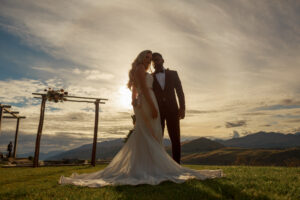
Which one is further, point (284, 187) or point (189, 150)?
point (189, 150)

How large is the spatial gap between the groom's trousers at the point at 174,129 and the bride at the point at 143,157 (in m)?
0.36

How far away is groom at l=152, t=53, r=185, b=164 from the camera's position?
5.96m

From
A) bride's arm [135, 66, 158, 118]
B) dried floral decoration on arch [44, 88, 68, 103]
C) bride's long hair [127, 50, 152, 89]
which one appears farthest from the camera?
dried floral decoration on arch [44, 88, 68, 103]

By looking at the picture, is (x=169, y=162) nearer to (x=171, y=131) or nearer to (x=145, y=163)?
(x=145, y=163)

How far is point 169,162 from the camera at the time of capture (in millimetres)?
5043

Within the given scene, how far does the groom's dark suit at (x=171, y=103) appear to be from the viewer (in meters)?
5.92

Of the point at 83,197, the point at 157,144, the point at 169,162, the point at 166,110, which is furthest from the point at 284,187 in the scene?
the point at 83,197

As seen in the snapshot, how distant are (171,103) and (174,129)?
693 millimetres

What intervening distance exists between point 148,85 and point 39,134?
11.1 meters

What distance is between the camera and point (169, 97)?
6.04 meters

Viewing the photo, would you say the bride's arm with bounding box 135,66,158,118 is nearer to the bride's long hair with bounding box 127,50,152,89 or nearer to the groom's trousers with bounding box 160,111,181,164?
the bride's long hair with bounding box 127,50,152,89

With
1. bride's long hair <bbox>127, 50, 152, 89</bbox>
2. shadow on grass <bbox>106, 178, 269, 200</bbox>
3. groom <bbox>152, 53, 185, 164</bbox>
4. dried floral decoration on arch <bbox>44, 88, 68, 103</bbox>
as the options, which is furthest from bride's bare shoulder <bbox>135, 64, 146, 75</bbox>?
dried floral decoration on arch <bbox>44, 88, 68, 103</bbox>

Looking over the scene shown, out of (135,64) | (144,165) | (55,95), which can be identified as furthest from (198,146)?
(144,165)

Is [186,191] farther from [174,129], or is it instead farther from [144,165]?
[174,129]
